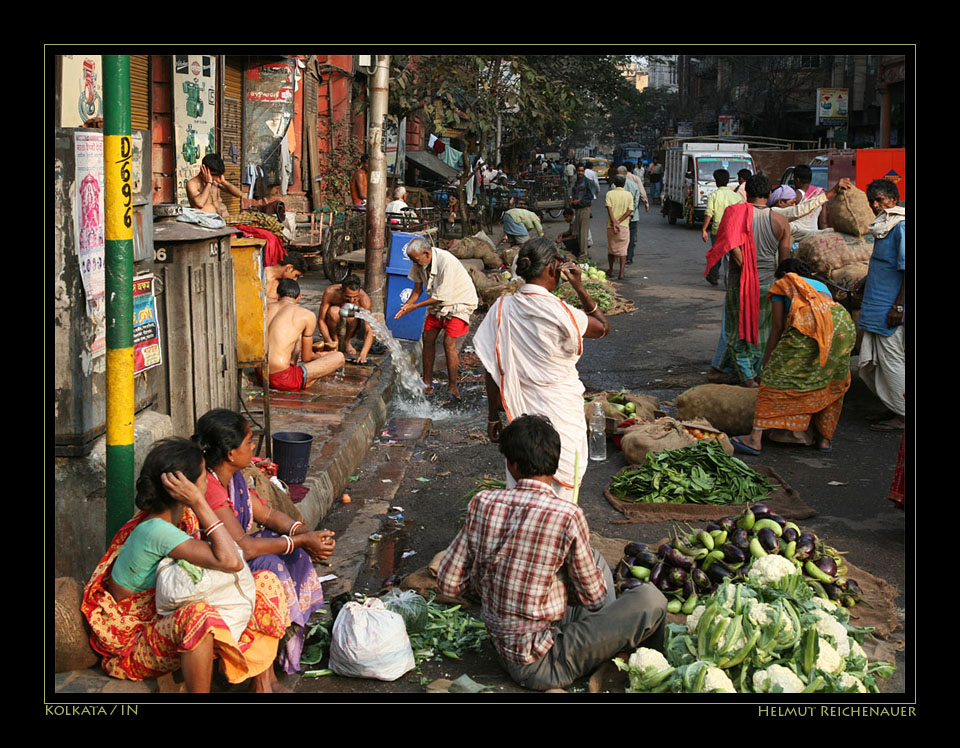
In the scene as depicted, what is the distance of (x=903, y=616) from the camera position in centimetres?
492

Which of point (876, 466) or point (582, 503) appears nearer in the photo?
point (582, 503)

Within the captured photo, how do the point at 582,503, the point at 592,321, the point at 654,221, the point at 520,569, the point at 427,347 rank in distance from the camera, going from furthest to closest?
the point at 654,221
the point at 427,347
the point at 582,503
the point at 592,321
the point at 520,569

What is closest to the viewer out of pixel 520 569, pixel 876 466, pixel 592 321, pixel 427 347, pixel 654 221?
pixel 520 569

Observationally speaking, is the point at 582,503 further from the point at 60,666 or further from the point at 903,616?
the point at 60,666

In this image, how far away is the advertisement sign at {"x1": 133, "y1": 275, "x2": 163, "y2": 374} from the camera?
5184mm

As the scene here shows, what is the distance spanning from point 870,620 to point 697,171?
23743 millimetres

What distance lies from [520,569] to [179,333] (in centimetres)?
283

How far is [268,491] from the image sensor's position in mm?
5051

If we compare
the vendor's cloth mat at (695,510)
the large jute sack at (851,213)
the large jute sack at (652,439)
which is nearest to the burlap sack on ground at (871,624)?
the vendor's cloth mat at (695,510)

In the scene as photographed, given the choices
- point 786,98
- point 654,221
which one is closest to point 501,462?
point 654,221

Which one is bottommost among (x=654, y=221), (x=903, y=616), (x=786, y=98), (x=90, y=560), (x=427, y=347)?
(x=903, y=616)

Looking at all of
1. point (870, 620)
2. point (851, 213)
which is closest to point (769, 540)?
point (870, 620)

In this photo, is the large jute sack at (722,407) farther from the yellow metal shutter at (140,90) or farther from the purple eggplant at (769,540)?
the yellow metal shutter at (140,90)

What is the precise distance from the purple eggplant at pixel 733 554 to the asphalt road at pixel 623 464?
77 cm
